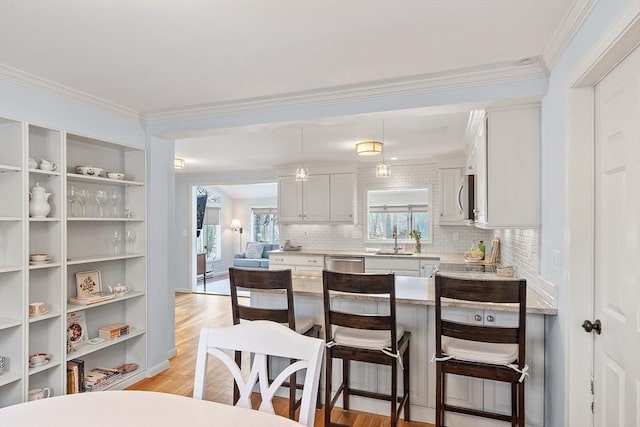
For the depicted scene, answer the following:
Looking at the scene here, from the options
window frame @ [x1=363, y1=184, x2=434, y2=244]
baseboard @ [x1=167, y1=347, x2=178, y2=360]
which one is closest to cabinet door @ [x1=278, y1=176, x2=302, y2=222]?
window frame @ [x1=363, y1=184, x2=434, y2=244]

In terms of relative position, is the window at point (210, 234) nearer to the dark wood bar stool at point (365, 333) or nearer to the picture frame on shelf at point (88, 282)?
the picture frame on shelf at point (88, 282)

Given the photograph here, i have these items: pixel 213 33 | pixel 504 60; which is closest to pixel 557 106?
pixel 504 60

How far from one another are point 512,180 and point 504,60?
2.68 feet

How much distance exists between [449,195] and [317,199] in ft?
6.73

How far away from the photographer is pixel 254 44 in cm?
209

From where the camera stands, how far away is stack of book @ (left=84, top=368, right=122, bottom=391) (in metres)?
2.99

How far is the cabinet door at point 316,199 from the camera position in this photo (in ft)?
20.3

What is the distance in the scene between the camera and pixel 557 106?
85.7 inches

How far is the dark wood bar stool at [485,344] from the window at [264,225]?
864 centimetres

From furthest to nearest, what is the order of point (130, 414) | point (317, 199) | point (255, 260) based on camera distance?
point (255, 260) → point (317, 199) → point (130, 414)

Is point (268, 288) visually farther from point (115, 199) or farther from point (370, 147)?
point (370, 147)

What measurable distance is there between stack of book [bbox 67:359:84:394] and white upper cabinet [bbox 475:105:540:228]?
325 cm

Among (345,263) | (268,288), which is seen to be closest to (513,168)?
(268,288)

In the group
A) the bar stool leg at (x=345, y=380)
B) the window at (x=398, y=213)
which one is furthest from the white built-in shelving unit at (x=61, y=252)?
the window at (x=398, y=213)
